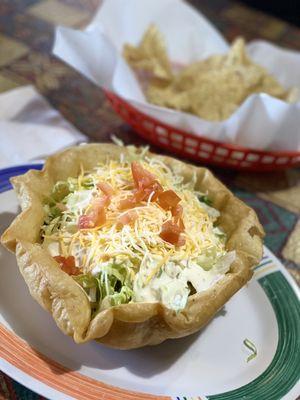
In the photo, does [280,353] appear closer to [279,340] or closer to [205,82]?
[279,340]

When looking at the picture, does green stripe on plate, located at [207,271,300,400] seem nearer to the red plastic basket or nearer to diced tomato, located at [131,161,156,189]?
diced tomato, located at [131,161,156,189]

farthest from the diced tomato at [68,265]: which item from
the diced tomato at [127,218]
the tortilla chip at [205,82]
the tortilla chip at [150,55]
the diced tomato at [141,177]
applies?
the tortilla chip at [150,55]

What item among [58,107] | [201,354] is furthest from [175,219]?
[58,107]

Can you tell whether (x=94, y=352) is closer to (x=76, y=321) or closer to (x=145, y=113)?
(x=76, y=321)

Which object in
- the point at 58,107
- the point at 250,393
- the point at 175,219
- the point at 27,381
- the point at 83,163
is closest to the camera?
the point at 27,381

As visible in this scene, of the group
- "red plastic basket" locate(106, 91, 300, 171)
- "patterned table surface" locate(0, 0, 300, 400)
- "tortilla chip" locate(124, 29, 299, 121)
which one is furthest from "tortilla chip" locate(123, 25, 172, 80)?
"red plastic basket" locate(106, 91, 300, 171)
